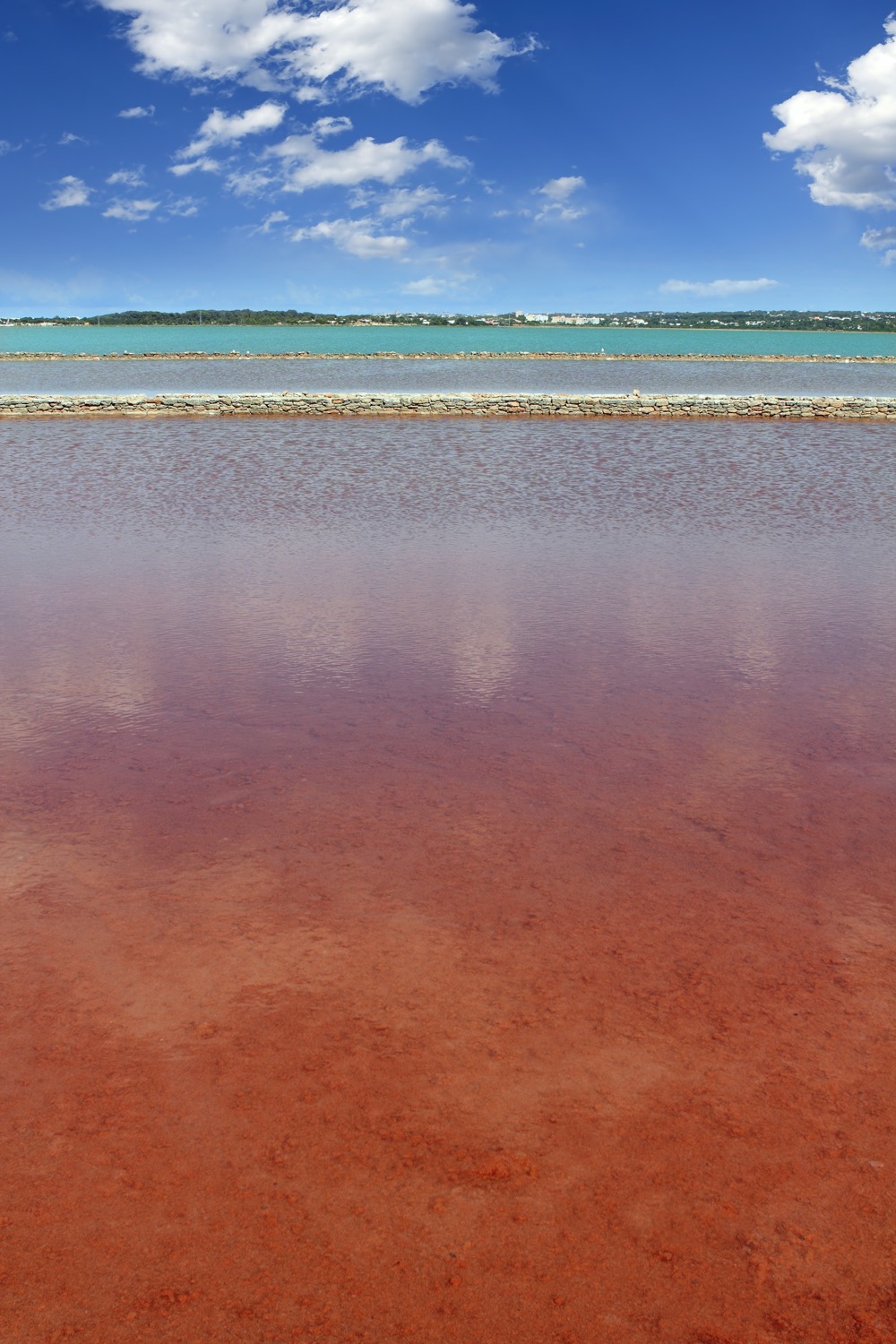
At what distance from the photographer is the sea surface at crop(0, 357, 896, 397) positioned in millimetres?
39375

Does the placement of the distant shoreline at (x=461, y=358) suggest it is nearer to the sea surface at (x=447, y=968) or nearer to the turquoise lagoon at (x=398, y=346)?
the turquoise lagoon at (x=398, y=346)

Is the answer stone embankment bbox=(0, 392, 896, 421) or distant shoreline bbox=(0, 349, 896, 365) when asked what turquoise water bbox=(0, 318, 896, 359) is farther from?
stone embankment bbox=(0, 392, 896, 421)

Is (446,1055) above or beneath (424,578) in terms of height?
beneath

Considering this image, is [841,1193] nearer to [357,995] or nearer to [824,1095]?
[824,1095]

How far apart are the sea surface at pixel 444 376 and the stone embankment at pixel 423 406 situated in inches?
304

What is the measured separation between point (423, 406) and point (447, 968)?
26.1 metres

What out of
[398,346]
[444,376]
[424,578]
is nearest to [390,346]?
[398,346]

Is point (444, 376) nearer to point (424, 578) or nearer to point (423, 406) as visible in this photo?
point (423, 406)

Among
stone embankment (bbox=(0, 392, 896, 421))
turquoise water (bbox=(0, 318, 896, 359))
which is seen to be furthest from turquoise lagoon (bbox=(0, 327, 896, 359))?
stone embankment (bbox=(0, 392, 896, 421))

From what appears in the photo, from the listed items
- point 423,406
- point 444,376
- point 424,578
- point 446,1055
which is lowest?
point 446,1055

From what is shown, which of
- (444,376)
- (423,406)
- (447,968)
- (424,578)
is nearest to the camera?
(447,968)

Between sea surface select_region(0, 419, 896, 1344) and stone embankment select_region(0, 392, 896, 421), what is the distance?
64.8ft

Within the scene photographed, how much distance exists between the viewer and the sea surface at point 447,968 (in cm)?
286

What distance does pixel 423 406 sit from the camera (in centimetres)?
2880
